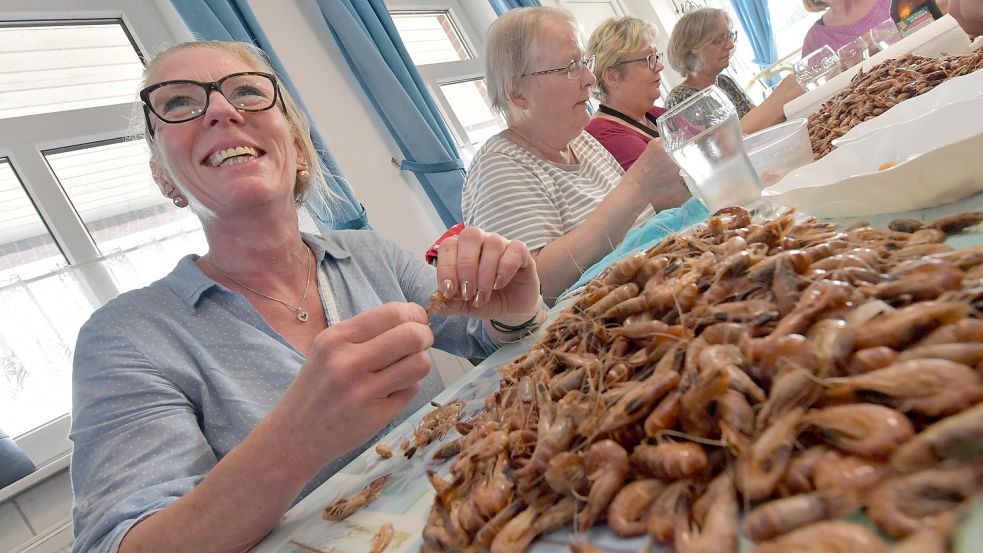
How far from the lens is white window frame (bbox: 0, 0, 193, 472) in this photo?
6.04ft

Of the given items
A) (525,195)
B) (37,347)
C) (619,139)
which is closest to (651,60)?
(619,139)

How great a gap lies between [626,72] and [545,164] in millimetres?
1202

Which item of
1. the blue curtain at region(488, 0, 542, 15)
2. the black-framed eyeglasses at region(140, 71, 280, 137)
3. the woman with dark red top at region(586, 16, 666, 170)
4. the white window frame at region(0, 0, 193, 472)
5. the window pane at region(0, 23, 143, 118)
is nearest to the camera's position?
the black-framed eyeglasses at region(140, 71, 280, 137)

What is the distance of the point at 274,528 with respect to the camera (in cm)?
73

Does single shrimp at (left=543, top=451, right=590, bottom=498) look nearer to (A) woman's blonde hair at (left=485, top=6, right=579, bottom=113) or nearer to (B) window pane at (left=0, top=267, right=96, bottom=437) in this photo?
(A) woman's blonde hair at (left=485, top=6, right=579, bottom=113)

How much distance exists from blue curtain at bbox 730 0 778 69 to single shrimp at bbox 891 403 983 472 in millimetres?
7724

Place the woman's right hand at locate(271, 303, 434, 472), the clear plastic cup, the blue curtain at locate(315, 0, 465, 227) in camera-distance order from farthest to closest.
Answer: the blue curtain at locate(315, 0, 465, 227), the clear plastic cup, the woman's right hand at locate(271, 303, 434, 472)

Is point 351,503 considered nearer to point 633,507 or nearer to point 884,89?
point 633,507

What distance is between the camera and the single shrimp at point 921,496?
28 cm

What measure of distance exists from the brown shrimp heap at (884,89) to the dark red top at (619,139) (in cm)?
111

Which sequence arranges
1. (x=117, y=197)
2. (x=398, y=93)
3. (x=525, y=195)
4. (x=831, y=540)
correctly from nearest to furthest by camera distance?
(x=831, y=540) → (x=525, y=195) → (x=117, y=197) → (x=398, y=93)

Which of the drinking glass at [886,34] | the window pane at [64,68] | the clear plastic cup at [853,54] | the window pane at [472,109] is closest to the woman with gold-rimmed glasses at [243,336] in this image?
the window pane at [64,68]

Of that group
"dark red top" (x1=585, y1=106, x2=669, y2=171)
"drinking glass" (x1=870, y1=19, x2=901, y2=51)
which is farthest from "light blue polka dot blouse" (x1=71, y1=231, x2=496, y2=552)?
"drinking glass" (x1=870, y1=19, x2=901, y2=51)

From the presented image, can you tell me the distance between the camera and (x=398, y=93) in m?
2.94
